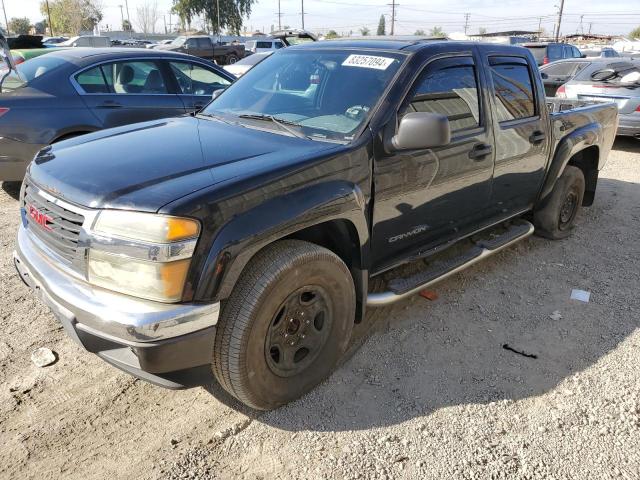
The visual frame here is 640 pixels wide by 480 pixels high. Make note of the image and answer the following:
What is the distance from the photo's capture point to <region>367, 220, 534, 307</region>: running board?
10.2 feet

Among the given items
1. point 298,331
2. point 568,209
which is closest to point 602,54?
point 568,209

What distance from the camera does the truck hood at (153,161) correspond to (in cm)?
227

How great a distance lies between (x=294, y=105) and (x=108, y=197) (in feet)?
4.85

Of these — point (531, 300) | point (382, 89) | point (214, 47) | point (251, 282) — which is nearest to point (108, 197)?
point (251, 282)

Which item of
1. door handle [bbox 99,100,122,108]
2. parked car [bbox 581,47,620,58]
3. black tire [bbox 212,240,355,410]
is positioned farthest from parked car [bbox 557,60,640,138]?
parked car [bbox 581,47,620,58]

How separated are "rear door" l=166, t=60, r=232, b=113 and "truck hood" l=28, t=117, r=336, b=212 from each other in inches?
126

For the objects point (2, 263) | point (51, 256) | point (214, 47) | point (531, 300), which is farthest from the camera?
point (214, 47)

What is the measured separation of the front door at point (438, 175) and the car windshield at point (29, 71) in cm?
428

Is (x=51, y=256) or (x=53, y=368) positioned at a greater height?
(x=51, y=256)

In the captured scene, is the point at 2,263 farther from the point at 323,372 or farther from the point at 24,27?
the point at 24,27

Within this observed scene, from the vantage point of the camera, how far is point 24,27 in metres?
77.6

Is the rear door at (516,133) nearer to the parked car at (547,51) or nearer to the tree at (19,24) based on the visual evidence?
the parked car at (547,51)

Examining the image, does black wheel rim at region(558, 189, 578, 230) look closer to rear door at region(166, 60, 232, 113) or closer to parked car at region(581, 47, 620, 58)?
rear door at region(166, 60, 232, 113)

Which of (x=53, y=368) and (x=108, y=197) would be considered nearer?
(x=108, y=197)
